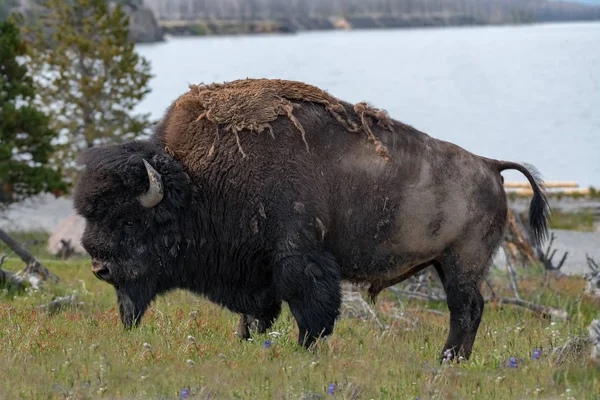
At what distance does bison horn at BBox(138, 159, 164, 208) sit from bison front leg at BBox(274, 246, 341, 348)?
107 centimetres

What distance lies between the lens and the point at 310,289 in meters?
7.37

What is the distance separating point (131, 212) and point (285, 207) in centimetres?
125

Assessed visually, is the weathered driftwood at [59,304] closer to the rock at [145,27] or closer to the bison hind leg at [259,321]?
the bison hind leg at [259,321]

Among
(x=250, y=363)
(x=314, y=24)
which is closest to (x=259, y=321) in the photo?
(x=250, y=363)

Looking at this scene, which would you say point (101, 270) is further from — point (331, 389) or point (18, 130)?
point (18, 130)

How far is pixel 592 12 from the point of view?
11181 centimetres

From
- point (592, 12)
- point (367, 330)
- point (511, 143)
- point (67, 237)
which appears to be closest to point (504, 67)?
point (511, 143)

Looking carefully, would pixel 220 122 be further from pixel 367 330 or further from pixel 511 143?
pixel 511 143

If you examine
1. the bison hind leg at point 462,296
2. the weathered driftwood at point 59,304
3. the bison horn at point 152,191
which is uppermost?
the bison horn at point 152,191

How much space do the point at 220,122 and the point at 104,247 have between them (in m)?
1.37

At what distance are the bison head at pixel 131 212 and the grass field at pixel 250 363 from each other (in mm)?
546

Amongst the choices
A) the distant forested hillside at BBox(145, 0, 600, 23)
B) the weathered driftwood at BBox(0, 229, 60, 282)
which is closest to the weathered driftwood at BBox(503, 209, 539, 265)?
the weathered driftwood at BBox(0, 229, 60, 282)

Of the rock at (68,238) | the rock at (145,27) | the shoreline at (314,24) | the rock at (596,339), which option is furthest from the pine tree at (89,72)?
the shoreline at (314,24)

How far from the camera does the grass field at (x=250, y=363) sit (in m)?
5.61
